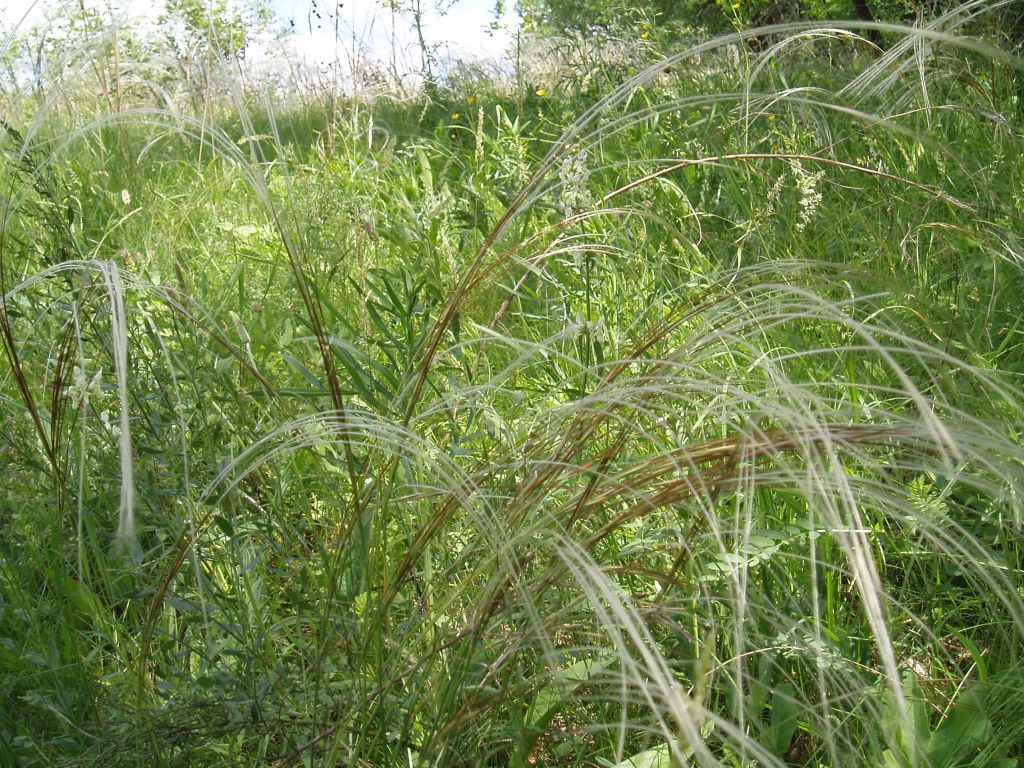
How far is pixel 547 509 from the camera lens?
1344mm

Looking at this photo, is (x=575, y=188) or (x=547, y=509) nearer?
(x=547, y=509)

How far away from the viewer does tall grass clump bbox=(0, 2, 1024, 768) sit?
1010 millimetres

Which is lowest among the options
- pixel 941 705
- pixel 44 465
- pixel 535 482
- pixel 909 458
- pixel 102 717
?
pixel 941 705

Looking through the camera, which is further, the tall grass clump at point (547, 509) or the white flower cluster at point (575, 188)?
the white flower cluster at point (575, 188)

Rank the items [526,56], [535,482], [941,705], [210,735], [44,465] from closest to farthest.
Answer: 1. [535,482]
2. [210,735]
3. [941,705]
4. [44,465]
5. [526,56]

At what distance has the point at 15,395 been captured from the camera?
7.59ft

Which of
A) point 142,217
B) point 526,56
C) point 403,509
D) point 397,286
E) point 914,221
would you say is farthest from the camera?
point 526,56

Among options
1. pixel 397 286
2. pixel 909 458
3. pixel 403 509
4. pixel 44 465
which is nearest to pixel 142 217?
pixel 397 286

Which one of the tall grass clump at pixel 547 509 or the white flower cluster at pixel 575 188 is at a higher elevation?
the white flower cluster at pixel 575 188

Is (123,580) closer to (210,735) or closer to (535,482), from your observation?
(210,735)

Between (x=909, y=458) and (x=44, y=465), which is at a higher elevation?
(x=44, y=465)

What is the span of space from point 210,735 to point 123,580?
1.98 feet

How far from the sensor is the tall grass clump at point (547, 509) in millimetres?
1010

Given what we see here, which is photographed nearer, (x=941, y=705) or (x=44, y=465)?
(x=941, y=705)
